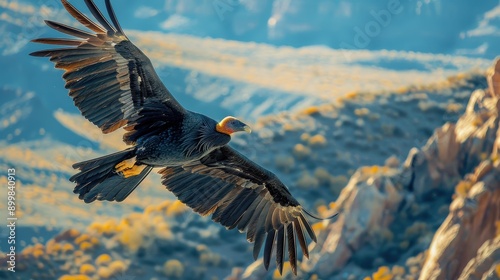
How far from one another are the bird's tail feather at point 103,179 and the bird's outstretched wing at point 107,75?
2.61ft

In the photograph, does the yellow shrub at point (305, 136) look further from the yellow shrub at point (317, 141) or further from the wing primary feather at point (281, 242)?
the wing primary feather at point (281, 242)

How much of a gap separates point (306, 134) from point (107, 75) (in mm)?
45479

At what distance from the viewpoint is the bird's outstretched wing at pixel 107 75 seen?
1627 centimetres

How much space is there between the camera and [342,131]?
62062 mm

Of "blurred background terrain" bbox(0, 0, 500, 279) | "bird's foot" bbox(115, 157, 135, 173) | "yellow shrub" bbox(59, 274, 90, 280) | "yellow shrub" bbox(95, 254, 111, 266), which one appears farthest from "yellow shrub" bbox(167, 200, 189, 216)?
"bird's foot" bbox(115, 157, 135, 173)

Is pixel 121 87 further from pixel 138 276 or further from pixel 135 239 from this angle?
pixel 135 239

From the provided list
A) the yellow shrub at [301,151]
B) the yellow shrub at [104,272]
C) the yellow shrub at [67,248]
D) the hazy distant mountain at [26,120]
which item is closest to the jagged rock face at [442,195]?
the yellow shrub at [104,272]

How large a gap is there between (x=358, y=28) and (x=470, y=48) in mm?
9782

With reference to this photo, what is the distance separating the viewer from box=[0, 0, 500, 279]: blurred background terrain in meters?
42.1

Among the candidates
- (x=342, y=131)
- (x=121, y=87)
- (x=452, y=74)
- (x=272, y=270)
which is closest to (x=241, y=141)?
(x=342, y=131)

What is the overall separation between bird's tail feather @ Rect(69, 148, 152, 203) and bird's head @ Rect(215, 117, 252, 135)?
136 cm

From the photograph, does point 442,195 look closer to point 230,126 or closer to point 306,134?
point 306,134

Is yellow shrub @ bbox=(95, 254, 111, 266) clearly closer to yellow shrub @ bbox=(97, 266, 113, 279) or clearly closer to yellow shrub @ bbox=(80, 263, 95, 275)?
yellow shrub @ bbox=(80, 263, 95, 275)

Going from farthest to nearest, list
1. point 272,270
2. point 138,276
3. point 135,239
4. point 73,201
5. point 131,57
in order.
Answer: point 73,201, point 135,239, point 138,276, point 272,270, point 131,57
